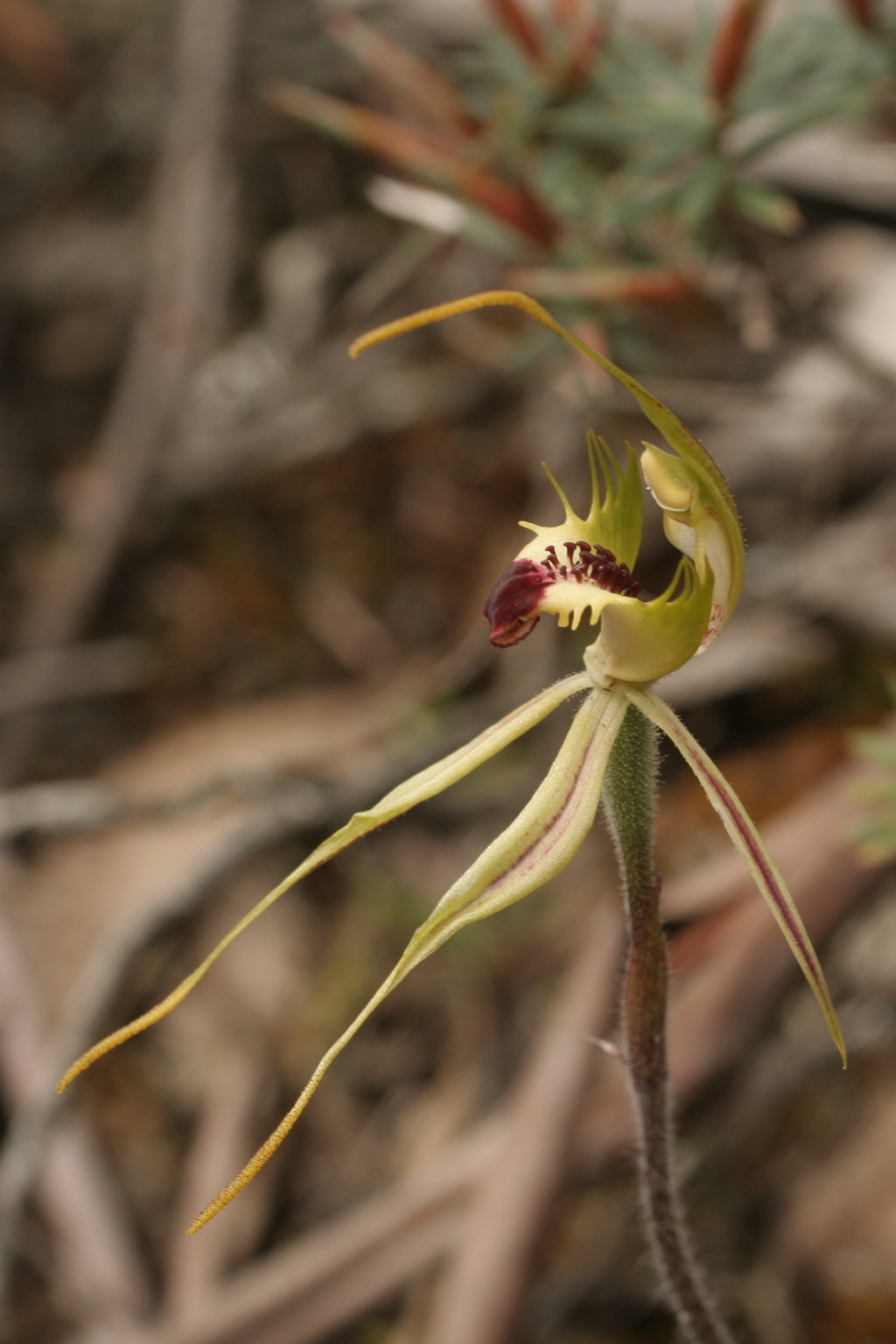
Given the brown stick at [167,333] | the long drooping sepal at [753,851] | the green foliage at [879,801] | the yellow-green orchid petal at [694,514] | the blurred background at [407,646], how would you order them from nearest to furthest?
1. the long drooping sepal at [753,851]
2. the yellow-green orchid petal at [694,514]
3. the green foliage at [879,801]
4. the blurred background at [407,646]
5. the brown stick at [167,333]

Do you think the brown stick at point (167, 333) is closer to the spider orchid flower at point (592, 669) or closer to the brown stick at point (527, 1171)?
the brown stick at point (527, 1171)

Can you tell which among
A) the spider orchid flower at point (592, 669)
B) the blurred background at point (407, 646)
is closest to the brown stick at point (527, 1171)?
the blurred background at point (407, 646)

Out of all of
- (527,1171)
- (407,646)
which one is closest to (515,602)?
(527,1171)

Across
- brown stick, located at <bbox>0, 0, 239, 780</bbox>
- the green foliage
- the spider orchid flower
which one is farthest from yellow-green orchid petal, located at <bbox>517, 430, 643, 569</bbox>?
brown stick, located at <bbox>0, 0, 239, 780</bbox>

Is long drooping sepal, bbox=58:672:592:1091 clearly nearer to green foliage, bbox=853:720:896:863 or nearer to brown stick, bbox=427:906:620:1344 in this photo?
green foliage, bbox=853:720:896:863

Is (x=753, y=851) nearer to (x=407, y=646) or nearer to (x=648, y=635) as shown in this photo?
(x=648, y=635)
